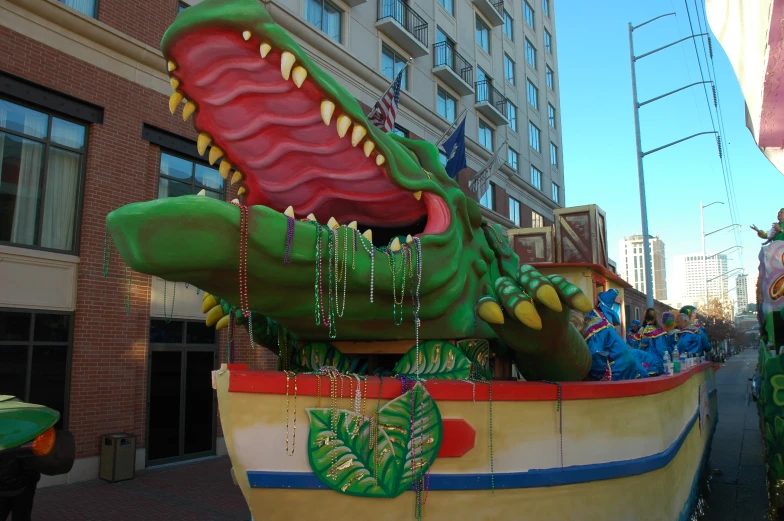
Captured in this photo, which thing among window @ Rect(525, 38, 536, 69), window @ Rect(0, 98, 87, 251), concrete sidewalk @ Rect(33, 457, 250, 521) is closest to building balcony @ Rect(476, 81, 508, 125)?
window @ Rect(525, 38, 536, 69)

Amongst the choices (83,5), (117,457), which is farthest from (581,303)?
(83,5)

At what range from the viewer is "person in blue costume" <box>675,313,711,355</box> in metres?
8.97

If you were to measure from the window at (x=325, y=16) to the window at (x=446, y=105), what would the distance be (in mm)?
5564

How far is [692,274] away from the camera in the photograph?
374 ft

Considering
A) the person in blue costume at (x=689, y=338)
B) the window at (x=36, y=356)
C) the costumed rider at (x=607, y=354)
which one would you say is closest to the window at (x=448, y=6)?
the person in blue costume at (x=689, y=338)

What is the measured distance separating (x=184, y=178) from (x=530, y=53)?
75.8 feet

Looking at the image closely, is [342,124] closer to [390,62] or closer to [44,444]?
[44,444]

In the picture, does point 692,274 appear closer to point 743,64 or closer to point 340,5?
point 340,5

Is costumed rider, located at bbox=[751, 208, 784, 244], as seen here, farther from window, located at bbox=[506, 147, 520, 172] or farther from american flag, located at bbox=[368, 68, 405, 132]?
window, located at bbox=[506, 147, 520, 172]

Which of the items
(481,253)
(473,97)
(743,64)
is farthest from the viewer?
(473,97)

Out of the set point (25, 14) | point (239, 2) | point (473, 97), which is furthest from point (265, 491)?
point (473, 97)

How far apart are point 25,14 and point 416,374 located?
27.2ft

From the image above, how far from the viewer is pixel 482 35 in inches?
913

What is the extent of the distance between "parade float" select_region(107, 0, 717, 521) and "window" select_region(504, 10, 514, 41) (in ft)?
80.1
